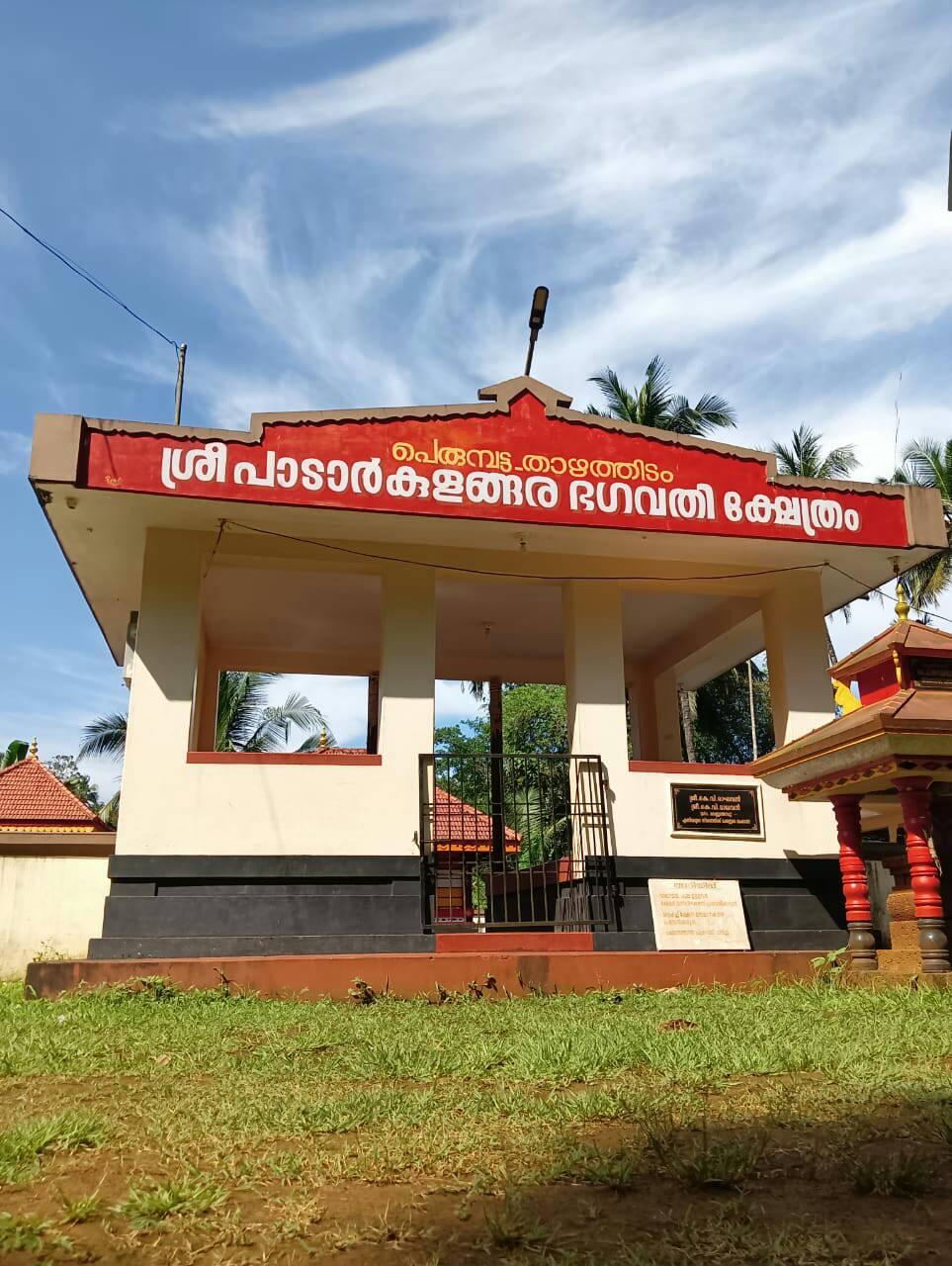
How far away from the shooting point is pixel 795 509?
983cm

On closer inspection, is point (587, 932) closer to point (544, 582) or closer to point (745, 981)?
point (745, 981)

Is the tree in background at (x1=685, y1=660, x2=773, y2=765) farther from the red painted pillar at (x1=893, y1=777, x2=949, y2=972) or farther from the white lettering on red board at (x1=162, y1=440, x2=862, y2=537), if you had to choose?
the red painted pillar at (x1=893, y1=777, x2=949, y2=972)

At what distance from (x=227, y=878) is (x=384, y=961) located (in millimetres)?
1747

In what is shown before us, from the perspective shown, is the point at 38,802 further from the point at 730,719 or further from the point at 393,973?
the point at 730,719

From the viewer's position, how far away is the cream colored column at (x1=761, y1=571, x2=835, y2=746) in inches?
408

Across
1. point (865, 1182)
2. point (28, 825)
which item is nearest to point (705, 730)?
point (28, 825)

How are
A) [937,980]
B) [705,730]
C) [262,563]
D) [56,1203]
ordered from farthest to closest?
[705,730], [262,563], [937,980], [56,1203]

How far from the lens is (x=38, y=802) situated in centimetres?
1628

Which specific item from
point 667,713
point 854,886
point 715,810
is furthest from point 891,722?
point 667,713

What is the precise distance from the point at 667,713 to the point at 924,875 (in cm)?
714

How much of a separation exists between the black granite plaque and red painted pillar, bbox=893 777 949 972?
6.55ft

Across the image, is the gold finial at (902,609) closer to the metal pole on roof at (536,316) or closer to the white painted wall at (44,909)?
the metal pole on roof at (536,316)

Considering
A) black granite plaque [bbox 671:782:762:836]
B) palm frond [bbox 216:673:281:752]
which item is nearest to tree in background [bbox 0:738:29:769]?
Answer: palm frond [bbox 216:673:281:752]

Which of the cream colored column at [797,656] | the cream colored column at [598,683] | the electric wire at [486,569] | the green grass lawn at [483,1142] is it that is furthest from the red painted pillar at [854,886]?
the electric wire at [486,569]
